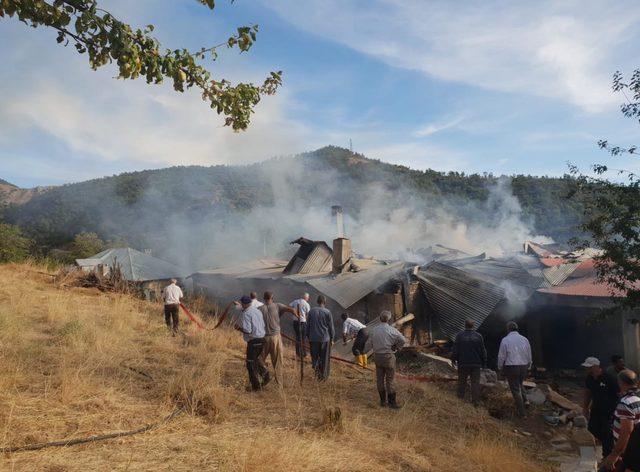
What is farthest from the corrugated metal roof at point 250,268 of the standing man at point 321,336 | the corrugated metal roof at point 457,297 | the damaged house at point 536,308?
the standing man at point 321,336

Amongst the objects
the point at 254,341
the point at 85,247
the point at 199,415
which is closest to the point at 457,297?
the point at 254,341

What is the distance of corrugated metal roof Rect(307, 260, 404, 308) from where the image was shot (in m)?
14.4

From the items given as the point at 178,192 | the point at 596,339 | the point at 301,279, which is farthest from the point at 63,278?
the point at 178,192

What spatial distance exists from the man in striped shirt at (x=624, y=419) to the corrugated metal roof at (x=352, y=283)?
30.4 ft

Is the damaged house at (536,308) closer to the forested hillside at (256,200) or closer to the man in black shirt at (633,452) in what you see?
the man in black shirt at (633,452)

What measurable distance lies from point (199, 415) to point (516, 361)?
5.84m

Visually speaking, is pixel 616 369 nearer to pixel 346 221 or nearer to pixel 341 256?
pixel 341 256

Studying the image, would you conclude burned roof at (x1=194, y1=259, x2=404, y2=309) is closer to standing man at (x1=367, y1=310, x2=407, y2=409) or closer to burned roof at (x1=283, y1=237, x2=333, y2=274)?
burned roof at (x1=283, y1=237, x2=333, y2=274)

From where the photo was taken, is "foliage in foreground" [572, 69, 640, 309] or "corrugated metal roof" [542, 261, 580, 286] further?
"corrugated metal roof" [542, 261, 580, 286]

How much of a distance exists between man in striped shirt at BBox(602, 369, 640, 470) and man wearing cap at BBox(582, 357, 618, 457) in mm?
1257

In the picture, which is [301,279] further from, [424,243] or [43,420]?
[424,243]

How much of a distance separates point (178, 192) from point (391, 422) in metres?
62.7

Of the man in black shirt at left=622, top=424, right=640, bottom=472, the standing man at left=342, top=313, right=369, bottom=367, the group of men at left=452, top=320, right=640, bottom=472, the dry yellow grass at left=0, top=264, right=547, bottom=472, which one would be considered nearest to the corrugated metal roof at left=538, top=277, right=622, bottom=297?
the group of men at left=452, top=320, right=640, bottom=472

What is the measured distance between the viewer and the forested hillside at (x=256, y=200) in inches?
2014
